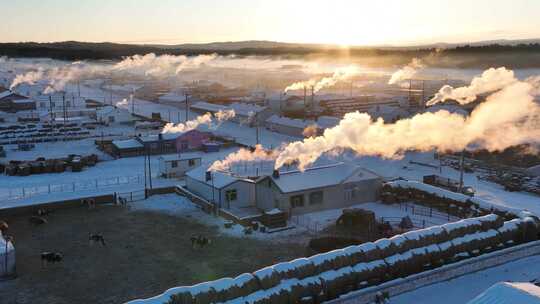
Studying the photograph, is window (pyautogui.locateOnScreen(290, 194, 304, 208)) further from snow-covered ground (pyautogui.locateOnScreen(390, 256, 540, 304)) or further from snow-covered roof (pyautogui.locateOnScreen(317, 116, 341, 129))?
snow-covered roof (pyautogui.locateOnScreen(317, 116, 341, 129))

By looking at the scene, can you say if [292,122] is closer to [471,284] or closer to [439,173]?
[439,173]

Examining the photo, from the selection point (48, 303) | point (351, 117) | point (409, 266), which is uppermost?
point (351, 117)

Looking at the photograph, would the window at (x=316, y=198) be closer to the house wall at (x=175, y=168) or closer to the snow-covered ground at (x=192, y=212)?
the snow-covered ground at (x=192, y=212)

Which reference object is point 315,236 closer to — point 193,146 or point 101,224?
point 101,224

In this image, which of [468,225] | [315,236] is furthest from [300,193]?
[468,225]

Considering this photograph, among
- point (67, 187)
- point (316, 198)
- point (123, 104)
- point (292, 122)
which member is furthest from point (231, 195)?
point (123, 104)
